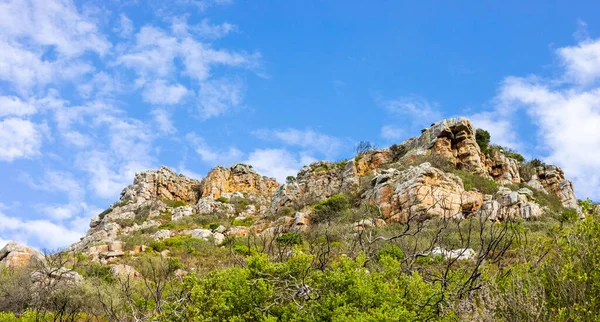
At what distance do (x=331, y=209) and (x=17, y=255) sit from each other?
19.6 m

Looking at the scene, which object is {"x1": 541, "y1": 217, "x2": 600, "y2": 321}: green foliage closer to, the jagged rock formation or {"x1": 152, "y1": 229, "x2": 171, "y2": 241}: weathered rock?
the jagged rock formation

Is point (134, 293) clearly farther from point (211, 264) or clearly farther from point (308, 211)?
point (308, 211)

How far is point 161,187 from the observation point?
61.7 m

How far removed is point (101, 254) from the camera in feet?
86.5

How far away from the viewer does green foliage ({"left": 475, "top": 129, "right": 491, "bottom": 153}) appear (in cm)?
4422

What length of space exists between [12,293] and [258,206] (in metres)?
37.9

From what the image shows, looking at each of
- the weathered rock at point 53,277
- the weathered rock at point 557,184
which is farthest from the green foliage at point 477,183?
the weathered rock at point 53,277

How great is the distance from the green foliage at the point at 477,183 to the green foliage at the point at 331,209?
8.74m

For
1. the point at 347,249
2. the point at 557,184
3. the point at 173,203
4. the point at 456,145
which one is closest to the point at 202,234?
the point at 347,249

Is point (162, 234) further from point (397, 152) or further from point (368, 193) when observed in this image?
point (397, 152)

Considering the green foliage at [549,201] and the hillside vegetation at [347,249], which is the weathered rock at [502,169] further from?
the green foliage at [549,201]

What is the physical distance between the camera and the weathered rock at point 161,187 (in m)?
59.3

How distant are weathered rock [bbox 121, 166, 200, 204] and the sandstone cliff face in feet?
6.06

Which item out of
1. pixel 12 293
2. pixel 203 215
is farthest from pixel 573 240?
pixel 203 215
